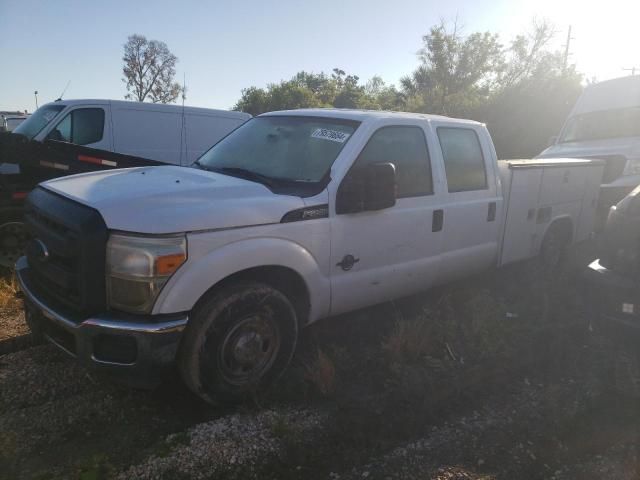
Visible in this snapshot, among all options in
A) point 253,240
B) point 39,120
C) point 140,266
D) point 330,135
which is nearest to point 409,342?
point 253,240

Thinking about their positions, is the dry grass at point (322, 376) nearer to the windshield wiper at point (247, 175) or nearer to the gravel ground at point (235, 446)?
the gravel ground at point (235, 446)

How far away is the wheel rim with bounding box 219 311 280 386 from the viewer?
3.17 m

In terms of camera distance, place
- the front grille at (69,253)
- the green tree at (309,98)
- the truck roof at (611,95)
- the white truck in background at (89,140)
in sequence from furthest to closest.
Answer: the green tree at (309,98)
the truck roof at (611,95)
the white truck in background at (89,140)
the front grille at (69,253)

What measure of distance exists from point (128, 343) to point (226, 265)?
68 centimetres

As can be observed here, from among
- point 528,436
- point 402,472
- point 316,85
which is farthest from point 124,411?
point 316,85

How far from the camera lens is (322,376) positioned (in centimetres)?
351

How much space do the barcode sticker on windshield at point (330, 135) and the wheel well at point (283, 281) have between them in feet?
3.71

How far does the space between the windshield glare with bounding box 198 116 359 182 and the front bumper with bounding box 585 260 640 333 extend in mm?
2366

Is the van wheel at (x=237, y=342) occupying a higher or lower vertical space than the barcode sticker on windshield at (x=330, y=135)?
lower

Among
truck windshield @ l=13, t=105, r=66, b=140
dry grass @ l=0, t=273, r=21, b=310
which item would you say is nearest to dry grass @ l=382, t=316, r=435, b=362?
dry grass @ l=0, t=273, r=21, b=310

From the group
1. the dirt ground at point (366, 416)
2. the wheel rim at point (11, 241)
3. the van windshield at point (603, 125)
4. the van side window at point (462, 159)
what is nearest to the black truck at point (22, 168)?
the wheel rim at point (11, 241)

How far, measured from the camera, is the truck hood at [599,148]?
8.06 m

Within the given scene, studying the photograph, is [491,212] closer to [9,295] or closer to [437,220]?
[437,220]

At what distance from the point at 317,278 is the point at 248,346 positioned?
69 cm
